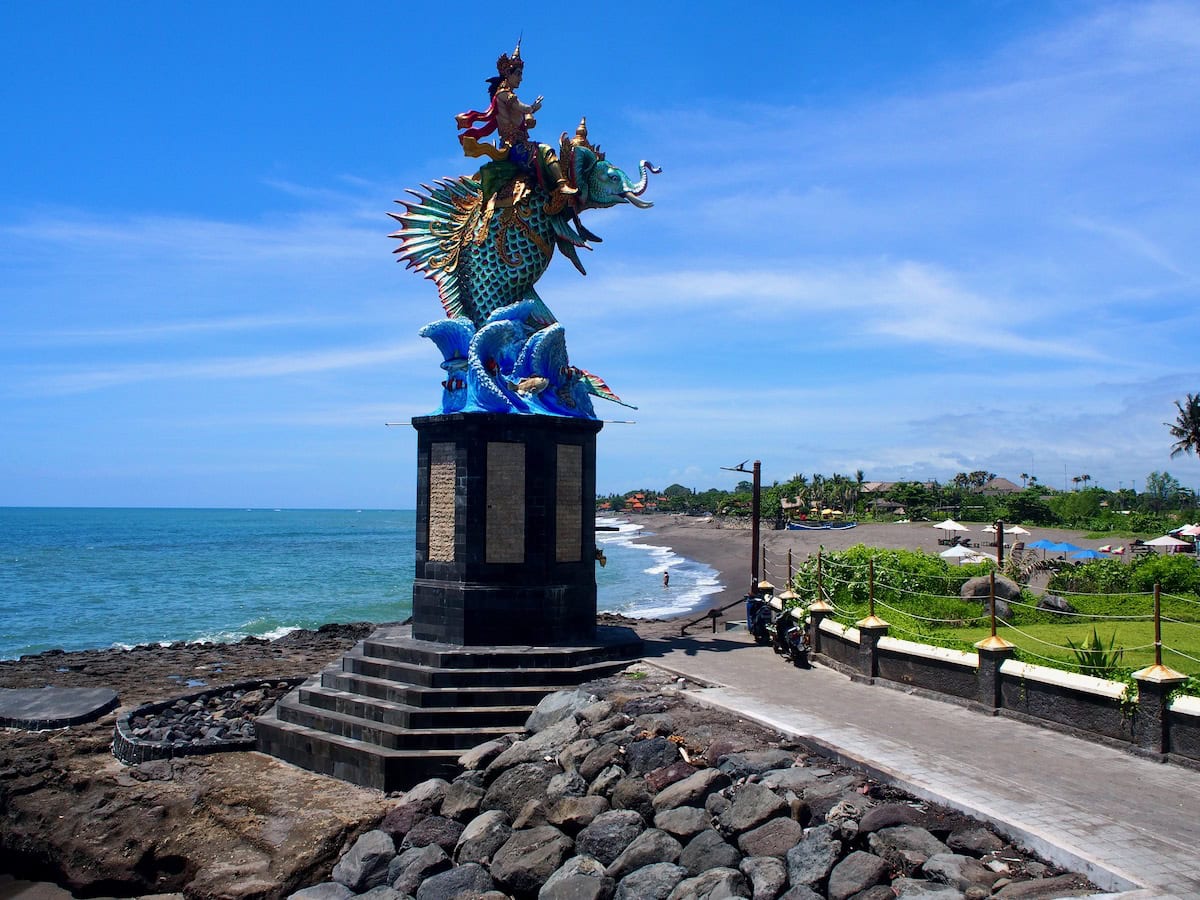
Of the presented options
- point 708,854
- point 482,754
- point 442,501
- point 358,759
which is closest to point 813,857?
point 708,854

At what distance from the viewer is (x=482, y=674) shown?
12.0 meters

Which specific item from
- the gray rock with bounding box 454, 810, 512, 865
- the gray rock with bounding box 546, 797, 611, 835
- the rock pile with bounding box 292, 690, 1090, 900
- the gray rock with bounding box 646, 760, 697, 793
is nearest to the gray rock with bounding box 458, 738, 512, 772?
the rock pile with bounding box 292, 690, 1090, 900

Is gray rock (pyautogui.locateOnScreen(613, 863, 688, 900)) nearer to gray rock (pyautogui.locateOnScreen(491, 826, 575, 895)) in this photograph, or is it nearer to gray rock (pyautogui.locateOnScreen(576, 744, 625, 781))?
gray rock (pyautogui.locateOnScreen(491, 826, 575, 895))

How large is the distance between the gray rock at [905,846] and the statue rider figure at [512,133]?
10492mm

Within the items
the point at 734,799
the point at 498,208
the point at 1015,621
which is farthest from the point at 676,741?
the point at 498,208

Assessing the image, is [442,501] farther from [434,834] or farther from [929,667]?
[929,667]

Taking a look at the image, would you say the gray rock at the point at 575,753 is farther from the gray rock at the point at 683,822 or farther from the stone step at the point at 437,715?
the stone step at the point at 437,715

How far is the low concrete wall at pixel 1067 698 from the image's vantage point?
873 cm

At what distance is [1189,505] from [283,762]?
258ft

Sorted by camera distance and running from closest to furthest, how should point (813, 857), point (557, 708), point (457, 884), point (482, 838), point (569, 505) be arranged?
1. point (813, 857)
2. point (457, 884)
3. point (482, 838)
4. point (557, 708)
5. point (569, 505)

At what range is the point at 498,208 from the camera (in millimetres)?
14492

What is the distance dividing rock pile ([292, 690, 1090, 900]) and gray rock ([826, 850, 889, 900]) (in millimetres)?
10

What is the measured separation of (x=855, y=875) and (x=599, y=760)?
3.28 meters

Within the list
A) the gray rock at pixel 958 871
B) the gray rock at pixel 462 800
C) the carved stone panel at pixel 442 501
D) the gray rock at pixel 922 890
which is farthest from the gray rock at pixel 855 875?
the carved stone panel at pixel 442 501
